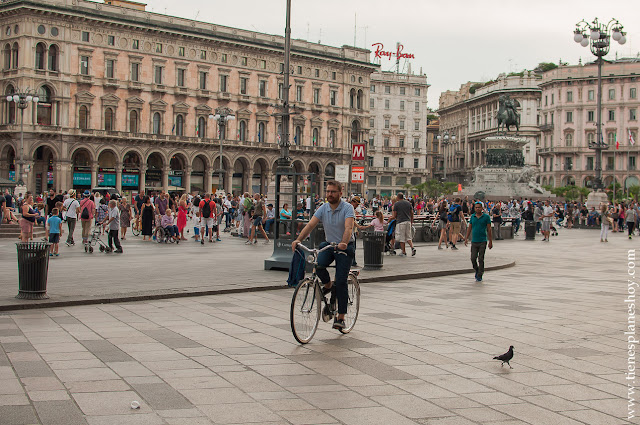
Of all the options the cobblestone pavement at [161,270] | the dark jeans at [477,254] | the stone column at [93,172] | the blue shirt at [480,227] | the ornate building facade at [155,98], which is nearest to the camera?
the cobblestone pavement at [161,270]

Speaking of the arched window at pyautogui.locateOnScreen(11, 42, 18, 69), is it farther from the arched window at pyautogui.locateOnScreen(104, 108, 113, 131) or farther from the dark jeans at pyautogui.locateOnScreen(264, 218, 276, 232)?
the dark jeans at pyautogui.locateOnScreen(264, 218, 276, 232)

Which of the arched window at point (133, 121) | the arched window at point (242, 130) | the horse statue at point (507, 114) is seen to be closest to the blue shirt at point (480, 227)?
the horse statue at point (507, 114)

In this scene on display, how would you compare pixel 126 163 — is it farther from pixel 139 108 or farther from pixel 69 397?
pixel 69 397

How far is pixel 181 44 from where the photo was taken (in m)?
71.9

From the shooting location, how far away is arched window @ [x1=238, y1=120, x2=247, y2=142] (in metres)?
76.9

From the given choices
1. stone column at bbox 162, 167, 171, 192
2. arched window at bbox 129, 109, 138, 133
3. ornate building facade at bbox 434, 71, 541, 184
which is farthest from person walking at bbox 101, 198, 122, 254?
ornate building facade at bbox 434, 71, 541, 184

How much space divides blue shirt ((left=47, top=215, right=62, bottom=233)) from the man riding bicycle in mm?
11725

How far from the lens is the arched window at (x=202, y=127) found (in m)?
74.2

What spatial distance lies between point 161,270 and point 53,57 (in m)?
53.1

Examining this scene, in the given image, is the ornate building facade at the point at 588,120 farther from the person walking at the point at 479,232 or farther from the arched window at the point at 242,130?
the person walking at the point at 479,232

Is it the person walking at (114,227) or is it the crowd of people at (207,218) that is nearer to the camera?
the crowd of people at (207,218)

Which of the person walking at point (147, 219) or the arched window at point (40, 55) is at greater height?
the arched window at point (40, 55)

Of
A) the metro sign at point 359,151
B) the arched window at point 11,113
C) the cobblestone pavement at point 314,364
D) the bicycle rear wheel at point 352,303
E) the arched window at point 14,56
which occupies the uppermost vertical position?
the arched window at point 14,56

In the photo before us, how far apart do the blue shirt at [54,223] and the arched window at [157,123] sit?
53111 millimetres
